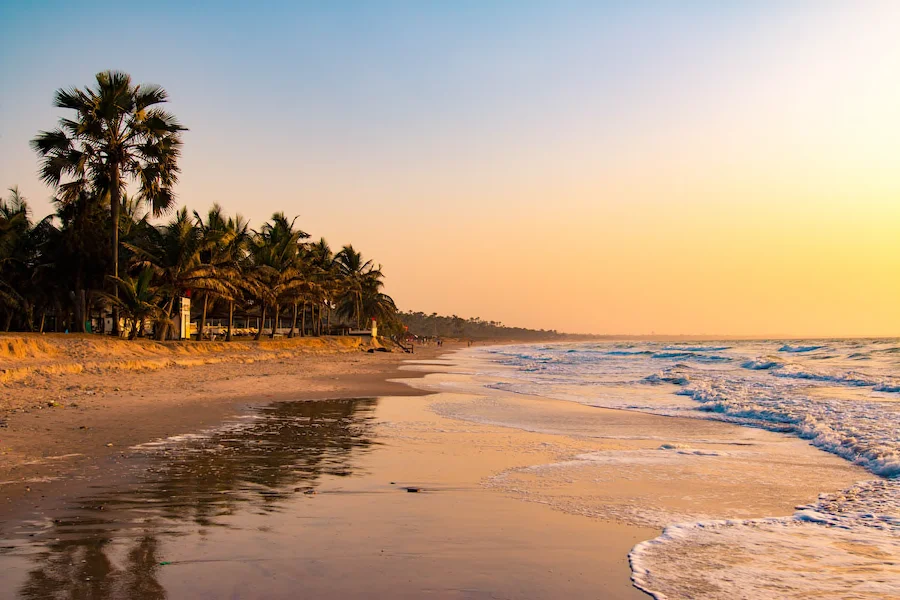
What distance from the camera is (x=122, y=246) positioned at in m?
36.5

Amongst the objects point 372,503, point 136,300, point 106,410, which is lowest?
point 106,410

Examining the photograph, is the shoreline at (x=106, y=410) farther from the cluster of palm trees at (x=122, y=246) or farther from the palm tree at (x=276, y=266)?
the palm tree at (x=276, y=266)

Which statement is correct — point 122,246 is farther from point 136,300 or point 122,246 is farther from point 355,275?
point 355,275

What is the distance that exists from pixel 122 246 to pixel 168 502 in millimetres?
34301

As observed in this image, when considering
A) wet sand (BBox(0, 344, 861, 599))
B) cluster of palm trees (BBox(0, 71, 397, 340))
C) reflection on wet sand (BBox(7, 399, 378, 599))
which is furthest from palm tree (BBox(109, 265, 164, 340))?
reflection on wet sand (BBox(7, 399, 378, 599))

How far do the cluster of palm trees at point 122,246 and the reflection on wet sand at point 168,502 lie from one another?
20889mm

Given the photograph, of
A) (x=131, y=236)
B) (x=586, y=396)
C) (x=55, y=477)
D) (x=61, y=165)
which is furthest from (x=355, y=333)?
(x=55, y=477)

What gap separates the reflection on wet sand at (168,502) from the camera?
15.2ft

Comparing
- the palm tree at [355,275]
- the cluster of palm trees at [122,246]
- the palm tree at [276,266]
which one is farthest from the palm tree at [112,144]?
the palm tree at [355,275]

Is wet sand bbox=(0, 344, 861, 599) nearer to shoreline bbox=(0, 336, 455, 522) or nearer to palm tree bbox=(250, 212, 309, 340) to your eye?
shoreline bbox=(0, 336, 455, 522)

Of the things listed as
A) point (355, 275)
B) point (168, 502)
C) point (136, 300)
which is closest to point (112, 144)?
point (136, 300)

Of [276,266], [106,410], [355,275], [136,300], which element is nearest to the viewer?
[106,410]

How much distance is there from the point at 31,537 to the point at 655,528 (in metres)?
6.01

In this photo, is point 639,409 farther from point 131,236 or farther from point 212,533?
point 131,236
